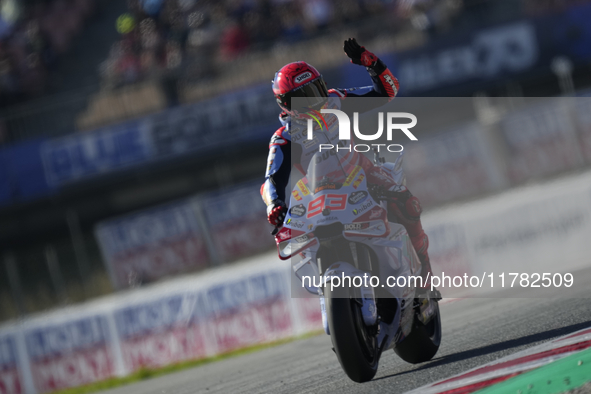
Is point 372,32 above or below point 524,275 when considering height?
above

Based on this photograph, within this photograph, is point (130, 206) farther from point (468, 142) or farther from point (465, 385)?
point (465, 385)

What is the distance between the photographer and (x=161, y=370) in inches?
360

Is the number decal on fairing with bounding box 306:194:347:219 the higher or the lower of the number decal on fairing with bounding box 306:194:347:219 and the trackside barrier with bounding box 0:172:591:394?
the higher

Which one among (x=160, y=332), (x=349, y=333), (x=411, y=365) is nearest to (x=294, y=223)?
(x=349, y=333)

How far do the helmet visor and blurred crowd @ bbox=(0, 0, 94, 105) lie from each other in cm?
1411

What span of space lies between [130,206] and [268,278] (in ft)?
21.5

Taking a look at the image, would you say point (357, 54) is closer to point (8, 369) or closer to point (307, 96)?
point (307, 96)

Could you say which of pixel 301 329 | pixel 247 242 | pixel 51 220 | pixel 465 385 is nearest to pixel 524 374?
pixel 465 385

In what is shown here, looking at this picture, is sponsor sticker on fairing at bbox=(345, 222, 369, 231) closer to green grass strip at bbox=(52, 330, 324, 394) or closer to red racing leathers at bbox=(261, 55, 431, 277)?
red racing leathers at bbox=(261, 55, 431, 277)

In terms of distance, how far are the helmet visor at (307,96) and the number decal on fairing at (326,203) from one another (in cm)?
64

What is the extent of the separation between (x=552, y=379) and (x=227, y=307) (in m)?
6.00

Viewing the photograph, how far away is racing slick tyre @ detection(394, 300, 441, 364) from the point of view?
500 centimetres

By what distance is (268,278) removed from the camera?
30.2ft

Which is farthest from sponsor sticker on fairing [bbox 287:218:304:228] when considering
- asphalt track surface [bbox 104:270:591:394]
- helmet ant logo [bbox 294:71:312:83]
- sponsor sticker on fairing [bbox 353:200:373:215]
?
asphalt track surface [bbox 104:270:591:394]
